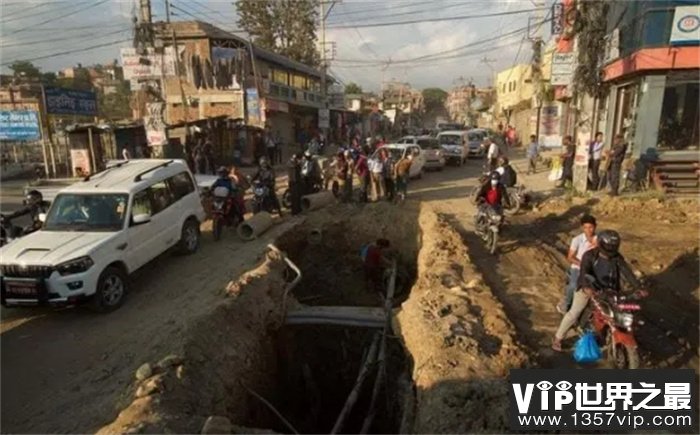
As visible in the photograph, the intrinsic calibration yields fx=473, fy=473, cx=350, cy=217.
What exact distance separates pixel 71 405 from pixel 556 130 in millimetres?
24377

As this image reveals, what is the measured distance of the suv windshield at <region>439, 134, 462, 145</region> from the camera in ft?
82.9

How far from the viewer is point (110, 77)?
72500 millimetres

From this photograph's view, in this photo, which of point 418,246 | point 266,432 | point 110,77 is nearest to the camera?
point 266,432

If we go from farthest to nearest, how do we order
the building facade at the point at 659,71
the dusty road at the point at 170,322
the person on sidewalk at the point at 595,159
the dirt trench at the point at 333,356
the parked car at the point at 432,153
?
the parked car at the point at 432,153, the person on sidewalk at the point at 595,159, the building facade at the point at 659,71, the dusty road at the point at 170,322, the dirt trench at the point at 333,356

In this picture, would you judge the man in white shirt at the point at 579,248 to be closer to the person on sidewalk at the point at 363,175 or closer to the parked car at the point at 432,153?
the person on sidewalk at the point at 363,175

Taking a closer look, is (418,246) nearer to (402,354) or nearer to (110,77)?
(402,354)


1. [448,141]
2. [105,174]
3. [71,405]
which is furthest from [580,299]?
[448,141]

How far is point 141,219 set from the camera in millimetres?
8867

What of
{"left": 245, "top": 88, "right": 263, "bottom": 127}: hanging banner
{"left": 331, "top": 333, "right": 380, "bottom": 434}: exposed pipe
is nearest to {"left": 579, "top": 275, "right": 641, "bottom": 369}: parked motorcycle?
{"left": 331, "top": 333, "right": 380, "bottom": 434}: exposed pipe

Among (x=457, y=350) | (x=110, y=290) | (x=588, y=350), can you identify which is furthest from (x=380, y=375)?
(x=110, y=290)

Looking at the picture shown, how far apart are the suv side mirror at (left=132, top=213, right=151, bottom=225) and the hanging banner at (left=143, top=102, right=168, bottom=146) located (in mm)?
8845

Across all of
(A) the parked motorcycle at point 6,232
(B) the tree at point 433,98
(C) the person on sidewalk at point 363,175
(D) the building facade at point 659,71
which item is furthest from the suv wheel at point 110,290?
(B) the tree at point 433,98

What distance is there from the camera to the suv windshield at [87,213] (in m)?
8.62

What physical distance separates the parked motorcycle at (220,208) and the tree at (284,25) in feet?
116
